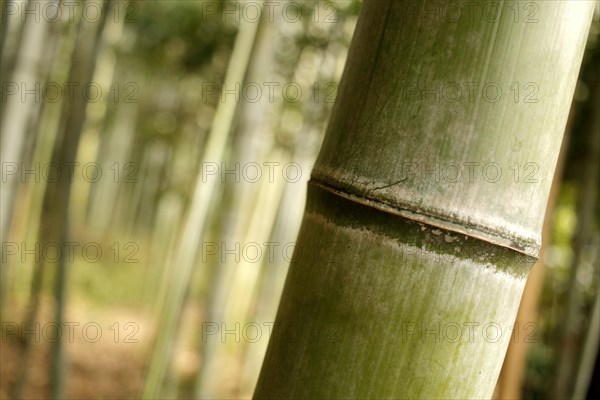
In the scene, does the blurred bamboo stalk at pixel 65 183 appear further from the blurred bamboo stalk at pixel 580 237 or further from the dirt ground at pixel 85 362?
the blurred bamboo stalk at pixel 580 237

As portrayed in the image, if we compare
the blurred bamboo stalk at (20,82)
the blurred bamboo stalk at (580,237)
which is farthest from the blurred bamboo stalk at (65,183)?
the blurred bamboo stalk at (580,237)

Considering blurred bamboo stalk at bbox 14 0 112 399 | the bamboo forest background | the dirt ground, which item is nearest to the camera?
blurred bamboo stalk at bbox 14 0 112 399

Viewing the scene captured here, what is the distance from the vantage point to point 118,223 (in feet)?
45.9

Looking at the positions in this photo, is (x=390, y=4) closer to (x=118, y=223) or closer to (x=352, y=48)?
(x=352, y=48)

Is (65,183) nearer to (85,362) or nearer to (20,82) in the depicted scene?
(20,82)

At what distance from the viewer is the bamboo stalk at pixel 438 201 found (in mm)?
532

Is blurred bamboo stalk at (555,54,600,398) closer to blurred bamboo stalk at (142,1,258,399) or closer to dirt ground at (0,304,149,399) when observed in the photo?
blurred bamboo stalk at (142,1,258,399)

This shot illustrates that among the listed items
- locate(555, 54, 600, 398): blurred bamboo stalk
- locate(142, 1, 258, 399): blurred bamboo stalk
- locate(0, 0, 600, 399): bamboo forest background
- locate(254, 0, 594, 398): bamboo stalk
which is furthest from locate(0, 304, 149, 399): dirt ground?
locate(254, 0, 594, 398): bamboo stalk

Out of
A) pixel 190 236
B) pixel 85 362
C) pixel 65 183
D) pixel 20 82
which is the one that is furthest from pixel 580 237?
pixel 85 362

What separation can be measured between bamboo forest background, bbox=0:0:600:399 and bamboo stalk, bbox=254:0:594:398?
7 cm

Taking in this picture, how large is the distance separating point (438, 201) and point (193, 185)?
4.89 meters

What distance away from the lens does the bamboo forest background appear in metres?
2.92

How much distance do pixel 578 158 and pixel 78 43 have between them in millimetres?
4358

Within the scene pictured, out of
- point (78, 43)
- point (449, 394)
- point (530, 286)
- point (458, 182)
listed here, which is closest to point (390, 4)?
point (458, 182)
